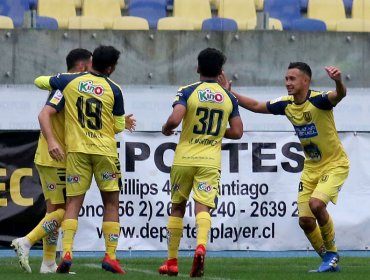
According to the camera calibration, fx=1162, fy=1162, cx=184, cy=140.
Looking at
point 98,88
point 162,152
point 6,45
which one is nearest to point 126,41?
point 6,45

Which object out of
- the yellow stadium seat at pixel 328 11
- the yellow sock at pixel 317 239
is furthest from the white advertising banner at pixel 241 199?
the yellow stadium seat at pixel 328 11

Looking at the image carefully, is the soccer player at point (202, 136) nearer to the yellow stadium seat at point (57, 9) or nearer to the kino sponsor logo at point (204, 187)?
the kino sponsor logo at point (204, 187)

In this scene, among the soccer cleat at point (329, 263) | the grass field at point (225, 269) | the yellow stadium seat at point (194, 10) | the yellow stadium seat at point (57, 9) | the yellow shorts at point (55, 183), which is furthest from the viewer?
the yellow stadium seat at point (194, 10)

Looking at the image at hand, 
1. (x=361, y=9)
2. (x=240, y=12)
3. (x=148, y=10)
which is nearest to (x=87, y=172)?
(x=240, y=12)

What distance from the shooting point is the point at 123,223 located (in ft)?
47.6

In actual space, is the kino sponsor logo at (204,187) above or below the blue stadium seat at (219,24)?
below

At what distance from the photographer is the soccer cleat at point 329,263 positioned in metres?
11.1

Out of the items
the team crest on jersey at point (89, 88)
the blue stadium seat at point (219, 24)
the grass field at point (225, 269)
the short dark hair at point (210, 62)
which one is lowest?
the grass field at point (225, 269)

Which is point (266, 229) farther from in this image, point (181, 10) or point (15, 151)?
point (181, 10)

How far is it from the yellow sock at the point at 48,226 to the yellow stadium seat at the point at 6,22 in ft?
27.5

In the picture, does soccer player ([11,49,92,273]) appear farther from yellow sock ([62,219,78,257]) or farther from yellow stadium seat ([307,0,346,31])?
Answer: yellow stadium seat ([307,0,346,31])

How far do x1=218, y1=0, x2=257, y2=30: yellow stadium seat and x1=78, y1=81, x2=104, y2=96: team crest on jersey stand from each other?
9.15 m

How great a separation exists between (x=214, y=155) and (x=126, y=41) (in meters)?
8.62

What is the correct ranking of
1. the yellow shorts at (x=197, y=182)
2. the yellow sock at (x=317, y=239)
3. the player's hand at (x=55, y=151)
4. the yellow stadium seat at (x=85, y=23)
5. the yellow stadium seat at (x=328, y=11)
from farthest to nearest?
the yellow stadium seat at (x=328, y=11), the yellow stadium seat at (x=85, y=23), the yellow sock at (x=317, y=239), the yellow shorts at (x=197, y=182), the player's hand at (x=55, y=151)
